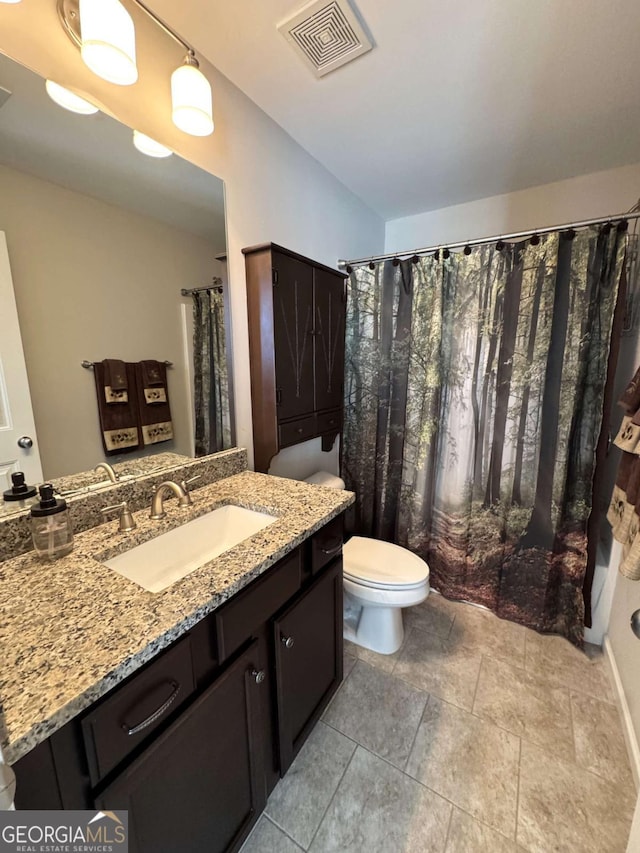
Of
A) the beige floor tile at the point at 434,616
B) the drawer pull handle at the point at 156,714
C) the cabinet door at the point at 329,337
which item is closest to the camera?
the drawer pull handle at the point at 156,714

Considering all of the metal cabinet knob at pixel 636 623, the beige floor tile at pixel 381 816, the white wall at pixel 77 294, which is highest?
the white wall at pixel 77 294

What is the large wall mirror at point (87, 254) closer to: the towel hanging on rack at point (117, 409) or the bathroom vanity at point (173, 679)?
the towel hanging on rack at point (117, 409)

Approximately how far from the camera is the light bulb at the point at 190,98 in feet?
3.45

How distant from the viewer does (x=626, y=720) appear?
1301 mm

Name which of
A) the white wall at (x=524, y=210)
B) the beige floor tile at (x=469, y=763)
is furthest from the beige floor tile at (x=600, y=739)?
the white wall at (x=524, y=210)

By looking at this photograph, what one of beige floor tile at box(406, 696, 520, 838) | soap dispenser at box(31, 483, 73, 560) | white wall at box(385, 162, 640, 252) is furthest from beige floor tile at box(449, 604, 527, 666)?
white wall at box(385, 162, 640, 252)

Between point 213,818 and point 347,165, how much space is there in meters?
2.58

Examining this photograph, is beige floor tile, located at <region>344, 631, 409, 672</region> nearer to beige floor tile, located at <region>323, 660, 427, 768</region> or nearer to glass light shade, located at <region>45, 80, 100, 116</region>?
beige floor tile, located at <region>323, 660, 427, 768</region>

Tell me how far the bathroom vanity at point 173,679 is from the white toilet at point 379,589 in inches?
15.4

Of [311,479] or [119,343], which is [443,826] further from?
[119,343]

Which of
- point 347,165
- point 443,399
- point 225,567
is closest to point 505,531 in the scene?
point 443,399

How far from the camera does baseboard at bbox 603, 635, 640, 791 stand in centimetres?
117

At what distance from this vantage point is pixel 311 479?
1.93m

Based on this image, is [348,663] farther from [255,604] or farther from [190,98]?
[190,98]
